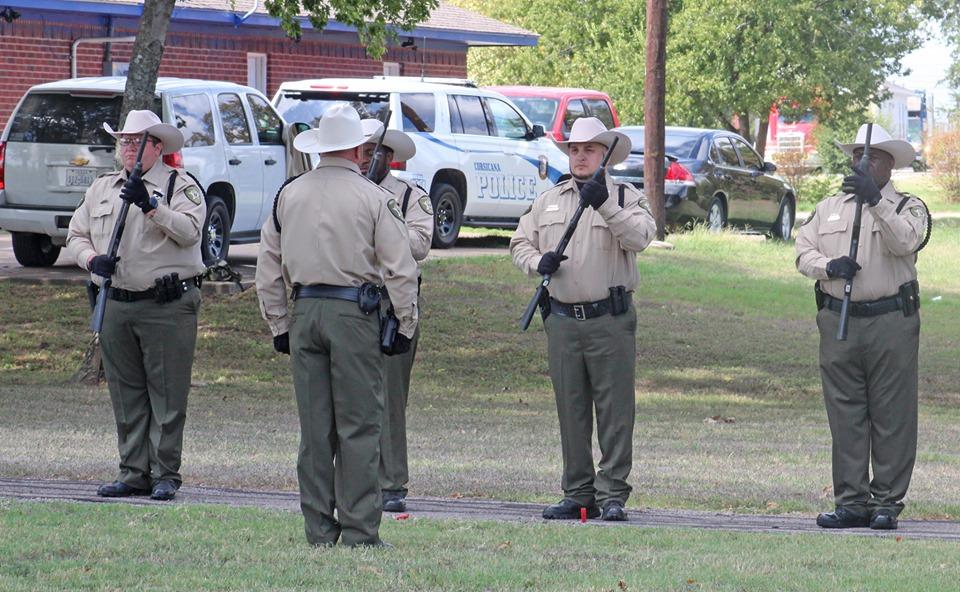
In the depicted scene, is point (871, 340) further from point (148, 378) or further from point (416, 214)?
point (148, 378)

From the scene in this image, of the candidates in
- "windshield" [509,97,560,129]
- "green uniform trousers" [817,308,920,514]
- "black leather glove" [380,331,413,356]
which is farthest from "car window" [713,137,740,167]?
"black leather glove" [380,331,413,356]

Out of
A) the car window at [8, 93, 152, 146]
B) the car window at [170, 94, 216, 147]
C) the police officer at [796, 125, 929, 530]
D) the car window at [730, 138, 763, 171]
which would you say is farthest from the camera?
the car window at [730, 138, 763, 171]

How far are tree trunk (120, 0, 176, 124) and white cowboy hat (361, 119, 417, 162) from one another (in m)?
5.74

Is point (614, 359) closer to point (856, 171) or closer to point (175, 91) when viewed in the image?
point (856, 171)

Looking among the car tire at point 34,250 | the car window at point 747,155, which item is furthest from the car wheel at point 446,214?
the car window at point 747,155

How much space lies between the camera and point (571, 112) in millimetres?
24938

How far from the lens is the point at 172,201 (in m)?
8.44

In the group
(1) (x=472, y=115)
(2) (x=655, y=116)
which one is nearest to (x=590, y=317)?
(1) (x=472, y=115)

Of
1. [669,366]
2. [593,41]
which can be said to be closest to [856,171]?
[669,366]

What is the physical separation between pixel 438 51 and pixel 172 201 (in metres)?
25.0

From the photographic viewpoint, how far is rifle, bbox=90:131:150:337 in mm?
8344

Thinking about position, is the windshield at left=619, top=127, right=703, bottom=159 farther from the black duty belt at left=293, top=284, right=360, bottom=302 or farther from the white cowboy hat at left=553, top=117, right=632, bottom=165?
the black duty belt at left=293, top=284, right=360, bottom=302

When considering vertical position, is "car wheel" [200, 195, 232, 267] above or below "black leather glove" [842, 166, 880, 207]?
below

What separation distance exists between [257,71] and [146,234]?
70.9 feet
